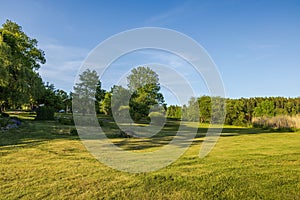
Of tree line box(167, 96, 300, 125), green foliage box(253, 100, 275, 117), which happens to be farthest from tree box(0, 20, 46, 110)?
green foliage box(253, 100, 275, 117)

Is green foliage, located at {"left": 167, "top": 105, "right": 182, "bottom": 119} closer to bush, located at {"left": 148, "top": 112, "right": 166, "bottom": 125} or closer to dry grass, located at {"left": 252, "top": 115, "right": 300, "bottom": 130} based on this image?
bush, located at {"left": 148, "top": 112, "right": 166, "bottom": 125}

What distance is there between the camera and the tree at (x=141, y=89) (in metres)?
16.3

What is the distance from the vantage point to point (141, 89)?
1705cm

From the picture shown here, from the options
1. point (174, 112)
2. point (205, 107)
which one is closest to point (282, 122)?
point (205, 107)

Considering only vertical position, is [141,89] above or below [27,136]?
above

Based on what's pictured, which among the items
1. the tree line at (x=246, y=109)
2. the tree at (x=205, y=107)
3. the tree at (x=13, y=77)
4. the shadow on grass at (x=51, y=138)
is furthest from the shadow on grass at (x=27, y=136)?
the tree at (x=205, y=107)

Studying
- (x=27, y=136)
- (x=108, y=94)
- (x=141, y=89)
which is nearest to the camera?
(x=27, y=136)

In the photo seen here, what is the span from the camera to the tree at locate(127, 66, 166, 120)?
16.3m

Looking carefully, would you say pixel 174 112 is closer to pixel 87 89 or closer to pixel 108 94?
pixel 108 94

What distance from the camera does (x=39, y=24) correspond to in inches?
416

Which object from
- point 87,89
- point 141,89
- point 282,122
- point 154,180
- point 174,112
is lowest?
point 154,180

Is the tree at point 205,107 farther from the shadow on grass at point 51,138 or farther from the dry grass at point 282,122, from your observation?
the shadow on grass at point 51,138

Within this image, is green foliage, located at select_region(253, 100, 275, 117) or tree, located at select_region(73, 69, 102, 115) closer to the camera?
tree, located at select_region(73, 69, 102, 115)

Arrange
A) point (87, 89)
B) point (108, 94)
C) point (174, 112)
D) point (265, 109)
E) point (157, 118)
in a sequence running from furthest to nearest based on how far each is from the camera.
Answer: point (174, 112)
point (87, 89)
point (265, 109)
point (108, 94)
point (157, 118)
